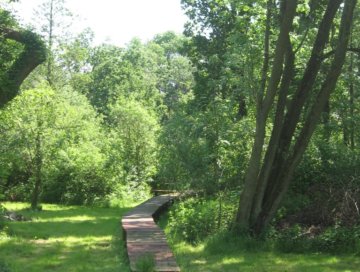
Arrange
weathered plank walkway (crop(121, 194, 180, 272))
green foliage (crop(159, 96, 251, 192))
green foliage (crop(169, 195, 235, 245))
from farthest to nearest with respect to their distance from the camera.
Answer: green foliage (crop(159, 96, 251, 192)) → green foliage (crop(169, 195, 235, 245)) → weathered plank walkway (crop(121, 194, 180, 272))

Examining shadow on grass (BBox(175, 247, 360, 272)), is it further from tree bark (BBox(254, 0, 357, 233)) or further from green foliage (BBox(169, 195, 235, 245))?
green foliage (BBox(169, 195, 235, 245))

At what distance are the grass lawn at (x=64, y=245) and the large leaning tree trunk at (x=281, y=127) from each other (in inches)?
121

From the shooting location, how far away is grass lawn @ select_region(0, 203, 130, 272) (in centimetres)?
826

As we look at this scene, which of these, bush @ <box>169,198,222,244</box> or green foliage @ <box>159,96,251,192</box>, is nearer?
bush @ <box>169,198,222,244</box>

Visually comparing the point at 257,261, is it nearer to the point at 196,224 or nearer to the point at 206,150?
the point at 196,224

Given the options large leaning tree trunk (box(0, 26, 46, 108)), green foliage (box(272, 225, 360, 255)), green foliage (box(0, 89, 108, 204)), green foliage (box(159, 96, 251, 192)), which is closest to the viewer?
green foliage (box(272, 225, 360, 255))

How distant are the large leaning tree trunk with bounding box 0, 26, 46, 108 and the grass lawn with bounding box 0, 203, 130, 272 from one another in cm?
350

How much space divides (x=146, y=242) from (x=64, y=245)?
253cm

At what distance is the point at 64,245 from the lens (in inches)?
413

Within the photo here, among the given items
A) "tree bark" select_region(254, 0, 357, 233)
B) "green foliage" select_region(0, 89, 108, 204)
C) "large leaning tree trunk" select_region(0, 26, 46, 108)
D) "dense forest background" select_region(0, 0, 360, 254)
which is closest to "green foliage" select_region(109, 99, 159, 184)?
"green foliage" select_region(0, 89, 108, 204)

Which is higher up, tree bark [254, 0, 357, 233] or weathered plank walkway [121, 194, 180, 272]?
tree bark [254, 0, 357, 233]

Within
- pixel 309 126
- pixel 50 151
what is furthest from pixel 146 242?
pixel 50 151

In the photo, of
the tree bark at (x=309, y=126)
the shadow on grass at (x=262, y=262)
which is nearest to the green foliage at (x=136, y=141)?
the tree bark at (x=309, y=126)

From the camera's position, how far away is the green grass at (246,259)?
8.16 m
